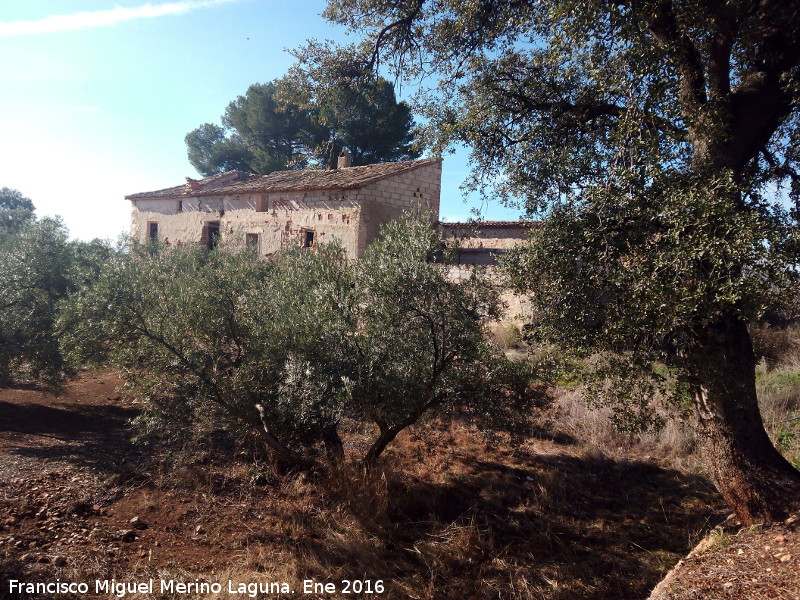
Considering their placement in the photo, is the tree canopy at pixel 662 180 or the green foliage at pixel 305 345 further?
the green foliage at pixel 305 345

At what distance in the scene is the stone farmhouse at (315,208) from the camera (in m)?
17.9

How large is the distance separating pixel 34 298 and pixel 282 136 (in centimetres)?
2406

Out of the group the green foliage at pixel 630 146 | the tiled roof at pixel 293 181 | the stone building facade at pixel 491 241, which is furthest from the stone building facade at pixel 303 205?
the green foliage at pixel 630 146

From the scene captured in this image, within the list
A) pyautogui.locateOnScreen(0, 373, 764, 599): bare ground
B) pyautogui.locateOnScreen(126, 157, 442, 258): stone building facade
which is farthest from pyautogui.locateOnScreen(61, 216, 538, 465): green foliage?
pyautogui.locateOnScreen(126, 157, 442, 258): stone building facade

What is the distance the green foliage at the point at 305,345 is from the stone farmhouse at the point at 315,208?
30.6 ft

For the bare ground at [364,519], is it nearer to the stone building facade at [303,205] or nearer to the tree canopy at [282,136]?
the stone building facade at [303,205]

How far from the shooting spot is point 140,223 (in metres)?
26.4

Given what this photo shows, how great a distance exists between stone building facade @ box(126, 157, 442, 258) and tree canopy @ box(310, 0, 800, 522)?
9241 millimetres

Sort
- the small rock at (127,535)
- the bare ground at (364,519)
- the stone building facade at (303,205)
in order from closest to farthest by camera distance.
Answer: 1. the bare ground at (364,519)
2. the small rock at (127,535)
3. the stone building facade at (303,205)

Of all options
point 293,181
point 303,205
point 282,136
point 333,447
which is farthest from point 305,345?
point 282,136

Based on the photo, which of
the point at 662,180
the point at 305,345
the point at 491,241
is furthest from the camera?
the point at 491,241

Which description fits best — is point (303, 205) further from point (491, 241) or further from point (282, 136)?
point (282, 136)

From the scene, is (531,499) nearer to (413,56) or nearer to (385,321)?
(385,321)

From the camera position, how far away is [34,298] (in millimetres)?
9516
